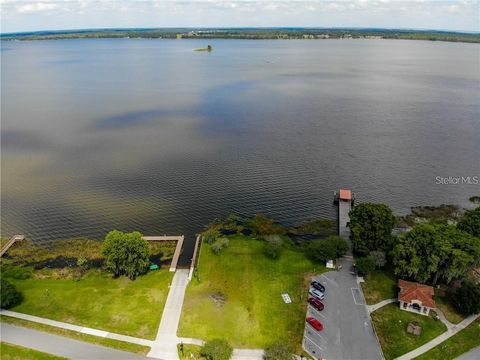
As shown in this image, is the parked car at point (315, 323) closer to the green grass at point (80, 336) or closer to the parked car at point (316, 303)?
the parked car at point (316, 303)

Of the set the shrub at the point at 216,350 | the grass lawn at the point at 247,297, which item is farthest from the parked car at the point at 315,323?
the shrub at the point at 216,350

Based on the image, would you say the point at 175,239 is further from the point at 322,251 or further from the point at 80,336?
the point at 322,251

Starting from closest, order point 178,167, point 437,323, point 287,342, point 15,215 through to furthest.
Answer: point 287,342
point 437,323
point 15,215
point 178,167

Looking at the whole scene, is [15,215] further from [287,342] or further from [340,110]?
[340,110]

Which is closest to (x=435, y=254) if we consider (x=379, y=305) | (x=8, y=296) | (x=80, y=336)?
(x=379, y=305)

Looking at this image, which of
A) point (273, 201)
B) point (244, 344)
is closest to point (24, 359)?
point (244, 344)

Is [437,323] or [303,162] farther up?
[303,162]

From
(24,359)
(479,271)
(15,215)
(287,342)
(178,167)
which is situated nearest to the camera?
(24,359)
